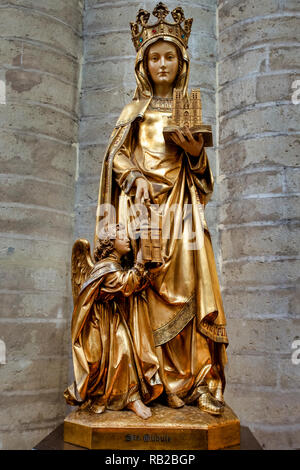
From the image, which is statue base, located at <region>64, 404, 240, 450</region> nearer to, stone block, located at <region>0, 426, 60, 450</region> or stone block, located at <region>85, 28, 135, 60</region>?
stone block, located at <region>0, 426, 60, 450</region>

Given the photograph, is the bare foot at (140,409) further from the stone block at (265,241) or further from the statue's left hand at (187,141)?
the stone block at (265,241)

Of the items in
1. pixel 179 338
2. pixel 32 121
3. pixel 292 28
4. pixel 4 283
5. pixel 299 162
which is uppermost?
pixel 292 28

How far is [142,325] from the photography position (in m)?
2.19

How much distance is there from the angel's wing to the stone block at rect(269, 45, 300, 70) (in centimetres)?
206

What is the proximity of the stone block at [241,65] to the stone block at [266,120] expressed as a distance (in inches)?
12.5

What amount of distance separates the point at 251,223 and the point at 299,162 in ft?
1.74

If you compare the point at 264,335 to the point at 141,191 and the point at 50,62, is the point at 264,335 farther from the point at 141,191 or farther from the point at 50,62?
the point at 50,62

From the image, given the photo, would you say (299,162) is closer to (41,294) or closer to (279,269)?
(279,269)

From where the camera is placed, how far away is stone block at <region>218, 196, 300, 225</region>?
3.23 metres

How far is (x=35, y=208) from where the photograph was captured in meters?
3.32

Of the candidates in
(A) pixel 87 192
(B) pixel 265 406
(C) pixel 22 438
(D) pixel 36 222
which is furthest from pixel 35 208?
(B) pixel 265 406

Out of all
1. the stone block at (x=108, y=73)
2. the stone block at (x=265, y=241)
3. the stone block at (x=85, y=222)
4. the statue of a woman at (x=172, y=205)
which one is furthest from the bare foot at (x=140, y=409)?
the stone block at (x=108, y=73)

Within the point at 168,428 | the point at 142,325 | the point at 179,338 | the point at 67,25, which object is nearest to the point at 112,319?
the point at 142,325

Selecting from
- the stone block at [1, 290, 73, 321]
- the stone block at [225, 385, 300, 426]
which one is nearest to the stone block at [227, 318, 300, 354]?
the stone block at [225, 385, 300, 426]
